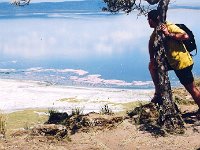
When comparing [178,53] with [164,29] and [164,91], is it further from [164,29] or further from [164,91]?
[164,91]

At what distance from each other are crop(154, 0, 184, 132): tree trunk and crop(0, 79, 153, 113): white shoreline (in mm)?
19513

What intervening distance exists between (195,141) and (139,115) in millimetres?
2049

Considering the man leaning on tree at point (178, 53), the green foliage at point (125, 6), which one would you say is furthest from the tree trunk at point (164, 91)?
the green foliage at point (125, 6)

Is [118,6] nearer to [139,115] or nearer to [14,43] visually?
[139,115]

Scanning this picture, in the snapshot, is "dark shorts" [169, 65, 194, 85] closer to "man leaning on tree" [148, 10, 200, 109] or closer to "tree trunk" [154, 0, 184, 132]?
"man leaning on tree" [148, 10, 200, 109]

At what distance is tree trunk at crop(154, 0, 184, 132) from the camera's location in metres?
11.6

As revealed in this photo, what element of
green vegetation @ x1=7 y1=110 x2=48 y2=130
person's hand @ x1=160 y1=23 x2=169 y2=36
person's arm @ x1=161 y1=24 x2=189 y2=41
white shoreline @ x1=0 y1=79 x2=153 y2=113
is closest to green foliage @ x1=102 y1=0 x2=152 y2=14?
person's hand @ x1=160 y1=23 x2=169 y2=36

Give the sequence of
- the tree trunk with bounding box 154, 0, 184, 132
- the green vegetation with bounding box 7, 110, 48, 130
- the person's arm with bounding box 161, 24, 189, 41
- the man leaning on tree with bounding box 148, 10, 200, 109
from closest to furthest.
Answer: the person's arm with bounding box 161, 24, 189, 41
the man leaning on tree with bounding box 148, 10, 200, 109
the tree trunk with bounding box 154, 0, 184, 132
the green vegetation with bounding box 7, 110, 48, 130

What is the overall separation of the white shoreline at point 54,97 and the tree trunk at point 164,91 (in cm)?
1951

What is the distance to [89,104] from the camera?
1394 inches

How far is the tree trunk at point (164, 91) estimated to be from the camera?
11617 millimetres

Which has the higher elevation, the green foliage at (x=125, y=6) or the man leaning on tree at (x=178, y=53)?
the green foliage at (x=125, y=6)

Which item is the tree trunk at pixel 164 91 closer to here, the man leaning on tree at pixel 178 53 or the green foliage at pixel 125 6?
the man leaning on tree at pixel 178 53

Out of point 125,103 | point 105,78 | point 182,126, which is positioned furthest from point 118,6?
point 105,78
